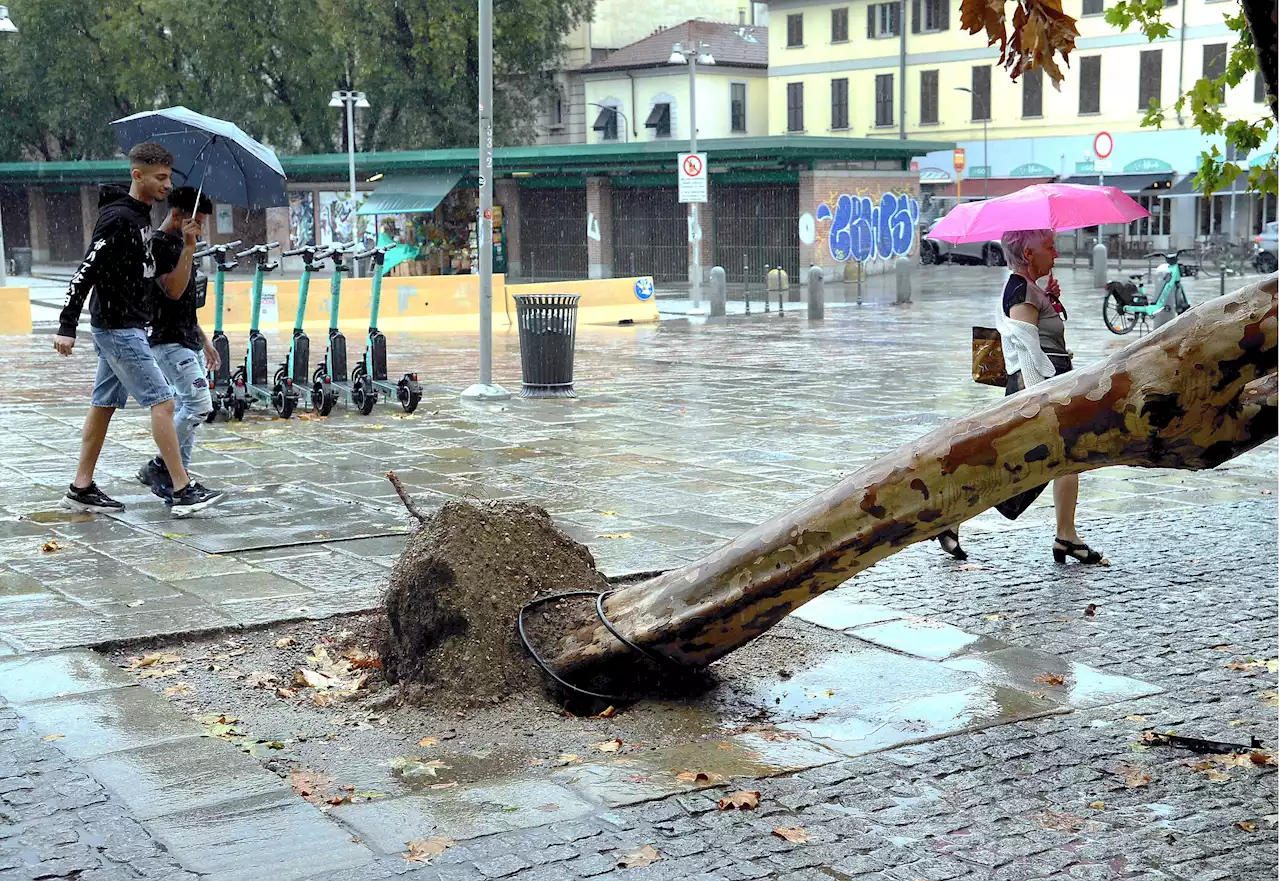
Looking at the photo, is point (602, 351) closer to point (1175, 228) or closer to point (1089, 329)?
point (1089, 329)

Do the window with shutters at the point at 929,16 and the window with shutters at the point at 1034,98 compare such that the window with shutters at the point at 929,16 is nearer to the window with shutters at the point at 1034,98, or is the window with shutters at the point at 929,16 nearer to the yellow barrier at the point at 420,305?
the window with shutters at the point at 1034,98

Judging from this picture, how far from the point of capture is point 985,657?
220 inches

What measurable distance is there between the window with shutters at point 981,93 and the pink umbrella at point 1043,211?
48100 mm

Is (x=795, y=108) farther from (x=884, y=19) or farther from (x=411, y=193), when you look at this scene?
(x=411, y=193)

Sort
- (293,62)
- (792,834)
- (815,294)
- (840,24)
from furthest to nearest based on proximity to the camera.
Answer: (840,24)
(293,62)
(815,294)
(792,834)

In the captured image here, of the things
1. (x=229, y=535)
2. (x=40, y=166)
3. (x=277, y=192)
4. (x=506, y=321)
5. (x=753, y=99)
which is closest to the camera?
(x=229, y=535)

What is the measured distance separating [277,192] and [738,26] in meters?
53.8

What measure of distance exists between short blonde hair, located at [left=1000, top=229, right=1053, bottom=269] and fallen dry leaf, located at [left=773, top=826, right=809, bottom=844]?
12.9 feet

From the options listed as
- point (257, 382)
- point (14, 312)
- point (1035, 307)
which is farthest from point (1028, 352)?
point (14, 312)

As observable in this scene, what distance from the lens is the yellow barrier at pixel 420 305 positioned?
2277 cm

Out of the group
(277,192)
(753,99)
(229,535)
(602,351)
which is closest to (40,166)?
(753,99)

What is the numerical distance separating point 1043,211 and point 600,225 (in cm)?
3278

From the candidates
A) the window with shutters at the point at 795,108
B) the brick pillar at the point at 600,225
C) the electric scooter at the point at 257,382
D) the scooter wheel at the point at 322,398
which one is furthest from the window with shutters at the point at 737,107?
the scooter wheel at the point at 322,398

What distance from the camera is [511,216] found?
137 feet
